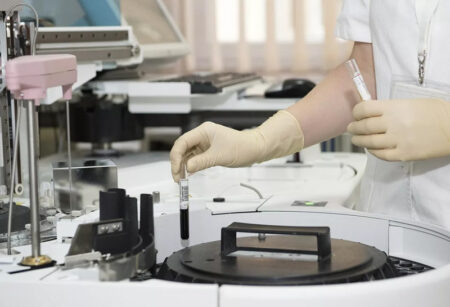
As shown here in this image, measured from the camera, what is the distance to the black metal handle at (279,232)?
790mm

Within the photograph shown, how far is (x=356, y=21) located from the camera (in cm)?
135

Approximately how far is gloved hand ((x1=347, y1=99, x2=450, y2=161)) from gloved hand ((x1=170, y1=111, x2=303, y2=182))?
0.60ft

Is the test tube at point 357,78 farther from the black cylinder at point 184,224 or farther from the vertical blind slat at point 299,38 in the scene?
the vertical blind slat at point 299,38

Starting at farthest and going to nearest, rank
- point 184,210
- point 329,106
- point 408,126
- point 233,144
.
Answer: point 329,106 → point 233,144 → point 408,126 → point 184,210

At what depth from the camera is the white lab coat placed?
1165 millimetres

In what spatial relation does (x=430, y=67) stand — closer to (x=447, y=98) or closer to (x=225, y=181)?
(x=447, y=98)

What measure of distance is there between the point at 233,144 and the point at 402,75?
0.93ft

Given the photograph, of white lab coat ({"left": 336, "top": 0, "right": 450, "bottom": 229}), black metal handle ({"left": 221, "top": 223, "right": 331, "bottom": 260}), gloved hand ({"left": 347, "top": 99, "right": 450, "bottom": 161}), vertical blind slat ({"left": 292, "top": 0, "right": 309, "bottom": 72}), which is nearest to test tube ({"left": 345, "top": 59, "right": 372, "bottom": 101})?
gloved hand ({"left": 347, "top": 99, "right": 450, "bottom": 161})

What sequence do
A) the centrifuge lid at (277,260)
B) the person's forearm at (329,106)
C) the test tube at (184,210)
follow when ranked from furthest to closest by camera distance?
the person's forearm at (329,106) < the test tube at (184,210) < the centrifuge lid at (277,260)

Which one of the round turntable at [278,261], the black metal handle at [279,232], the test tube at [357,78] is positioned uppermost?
the test tube at [357,78]

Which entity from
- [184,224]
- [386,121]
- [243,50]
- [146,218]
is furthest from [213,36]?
[146,218]

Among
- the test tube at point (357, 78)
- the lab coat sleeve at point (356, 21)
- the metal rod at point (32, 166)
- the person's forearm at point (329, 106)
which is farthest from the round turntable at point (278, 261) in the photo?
the lab coat sleeve at point (356, 21)

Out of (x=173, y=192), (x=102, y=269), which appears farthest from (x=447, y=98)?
(x=102, y=269)

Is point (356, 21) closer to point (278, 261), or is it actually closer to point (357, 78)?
point (357, 78)
